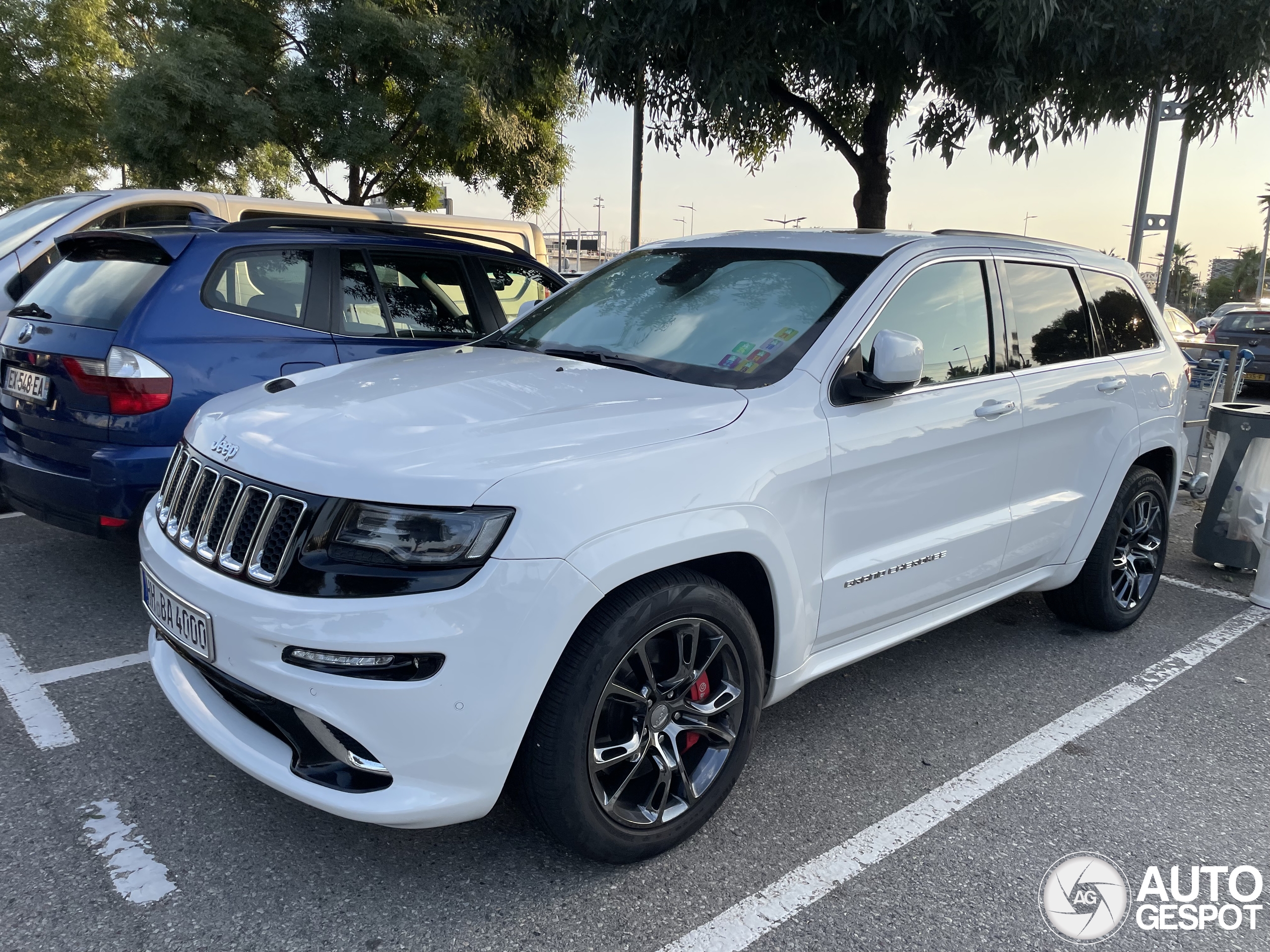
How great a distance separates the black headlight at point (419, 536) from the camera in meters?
2.19

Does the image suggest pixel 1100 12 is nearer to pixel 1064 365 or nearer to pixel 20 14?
pixel 1064 365

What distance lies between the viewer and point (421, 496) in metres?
2.20

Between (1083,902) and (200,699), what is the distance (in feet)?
8.21

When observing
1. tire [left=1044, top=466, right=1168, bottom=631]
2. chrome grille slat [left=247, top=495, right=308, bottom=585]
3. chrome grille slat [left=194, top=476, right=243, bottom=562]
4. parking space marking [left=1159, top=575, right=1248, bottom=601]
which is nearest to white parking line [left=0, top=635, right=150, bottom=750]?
chrome grille slat [left=194, top=476, right=243, bottom=562]

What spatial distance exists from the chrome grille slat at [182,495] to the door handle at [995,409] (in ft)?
8.61

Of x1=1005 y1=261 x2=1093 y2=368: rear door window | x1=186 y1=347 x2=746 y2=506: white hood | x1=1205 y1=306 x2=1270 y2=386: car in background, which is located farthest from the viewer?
x1=1205 y1=306 x2=1270 y2=386: car in background

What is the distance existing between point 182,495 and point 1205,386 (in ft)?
24.0

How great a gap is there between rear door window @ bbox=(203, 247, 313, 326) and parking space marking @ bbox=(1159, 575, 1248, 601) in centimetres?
483

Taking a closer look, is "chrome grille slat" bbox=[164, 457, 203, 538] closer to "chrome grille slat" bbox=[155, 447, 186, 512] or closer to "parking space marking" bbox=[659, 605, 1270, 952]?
"chrome grille slat" bbox=[155, 447, 186, 512]

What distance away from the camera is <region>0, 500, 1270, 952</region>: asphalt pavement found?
236 centimetres

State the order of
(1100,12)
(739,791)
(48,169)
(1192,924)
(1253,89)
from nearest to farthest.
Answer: (1192,924) → (739,791) → (1100,12) → (1253,89) → (48,169)

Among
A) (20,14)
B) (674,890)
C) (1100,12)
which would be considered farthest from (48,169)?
(674,890)

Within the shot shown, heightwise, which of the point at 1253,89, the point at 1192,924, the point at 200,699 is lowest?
the point at 1192,924

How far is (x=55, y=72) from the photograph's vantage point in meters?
18.1
